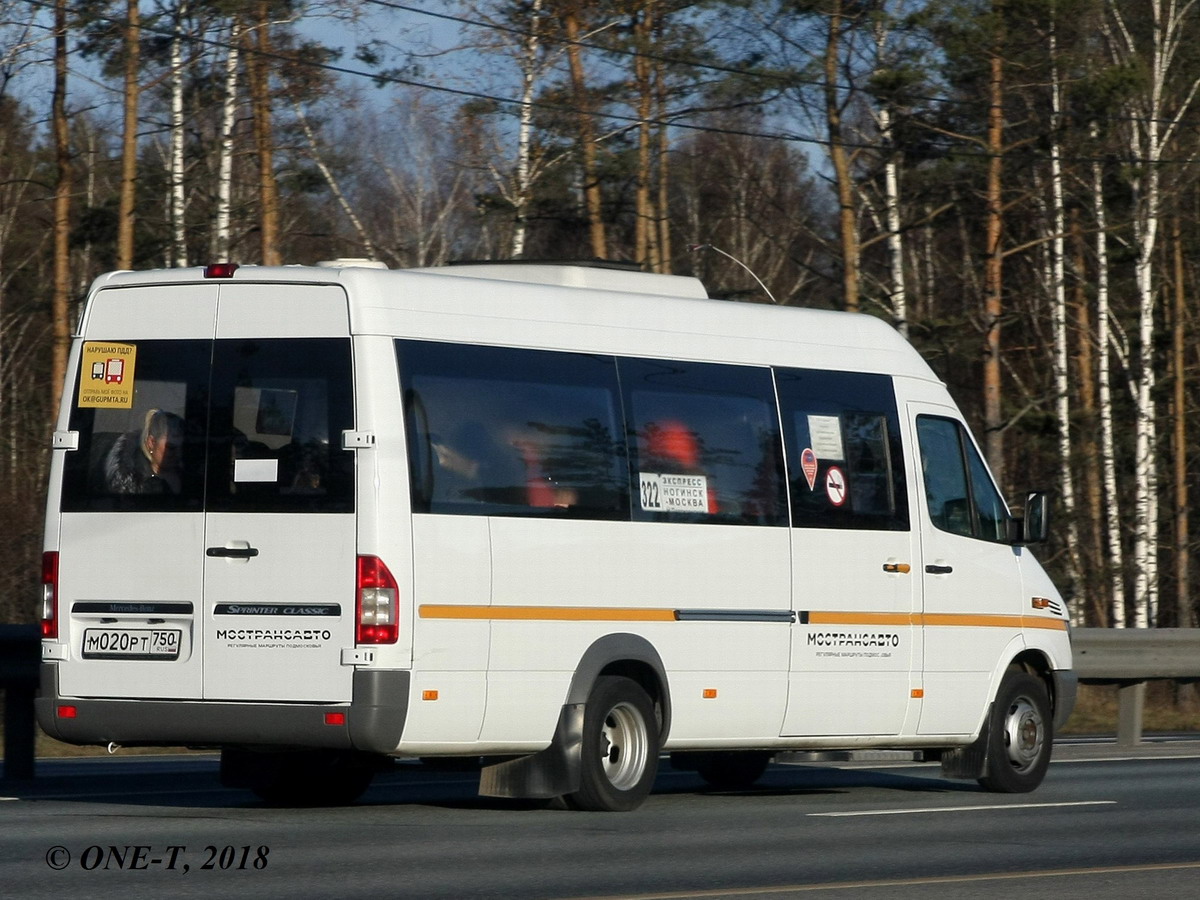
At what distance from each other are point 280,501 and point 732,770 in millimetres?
4573

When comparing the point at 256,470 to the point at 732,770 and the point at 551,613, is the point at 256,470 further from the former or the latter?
the point at 732,770

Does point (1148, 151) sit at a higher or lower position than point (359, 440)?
higher

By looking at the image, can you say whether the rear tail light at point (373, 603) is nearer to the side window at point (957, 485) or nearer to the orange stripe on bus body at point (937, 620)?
the orange stripe on bus body at point (937, 620)

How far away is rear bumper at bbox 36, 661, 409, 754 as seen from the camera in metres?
9.63

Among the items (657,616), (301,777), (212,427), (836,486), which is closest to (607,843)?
(657,616)

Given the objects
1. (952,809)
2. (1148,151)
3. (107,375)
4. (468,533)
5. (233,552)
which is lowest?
(952,809)

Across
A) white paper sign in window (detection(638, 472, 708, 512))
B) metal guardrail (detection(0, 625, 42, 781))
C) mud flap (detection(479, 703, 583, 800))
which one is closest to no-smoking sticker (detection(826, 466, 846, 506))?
white paper sign in window (detection(638, 472, 708, 512))

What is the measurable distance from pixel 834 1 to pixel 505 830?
77.2 ft

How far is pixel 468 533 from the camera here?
32.9 ft

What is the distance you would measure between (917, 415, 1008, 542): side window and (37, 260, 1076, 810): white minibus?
1.60 feet

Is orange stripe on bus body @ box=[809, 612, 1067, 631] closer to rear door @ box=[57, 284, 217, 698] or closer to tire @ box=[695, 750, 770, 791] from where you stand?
tire @ box=[695, 750, 770, 791]

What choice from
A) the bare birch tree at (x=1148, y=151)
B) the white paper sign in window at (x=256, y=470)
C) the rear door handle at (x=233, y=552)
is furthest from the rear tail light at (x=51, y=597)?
the bare birch tree at (x=1148, y=151)

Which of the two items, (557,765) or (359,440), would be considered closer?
(359,440)

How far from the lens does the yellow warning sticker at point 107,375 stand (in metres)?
10.4
